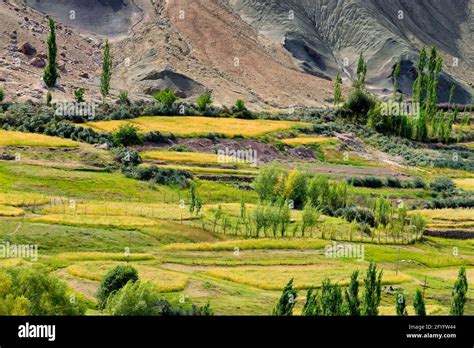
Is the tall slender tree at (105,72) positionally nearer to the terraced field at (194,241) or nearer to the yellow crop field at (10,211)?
the terraced field at (194,241)

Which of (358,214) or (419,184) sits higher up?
(419,184)

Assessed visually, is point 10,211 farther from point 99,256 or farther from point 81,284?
point 81,284

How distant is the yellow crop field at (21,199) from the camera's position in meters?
66.5

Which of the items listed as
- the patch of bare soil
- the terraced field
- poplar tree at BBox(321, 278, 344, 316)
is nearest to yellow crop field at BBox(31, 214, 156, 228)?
the terraced field

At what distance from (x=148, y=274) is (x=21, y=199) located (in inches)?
881

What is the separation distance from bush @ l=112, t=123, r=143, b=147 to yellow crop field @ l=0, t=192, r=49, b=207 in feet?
94.8

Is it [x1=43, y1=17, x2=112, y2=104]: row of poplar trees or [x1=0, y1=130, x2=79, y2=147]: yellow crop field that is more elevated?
[x1=43, y1=17, x2=112, y2=104]: row of poplar trees

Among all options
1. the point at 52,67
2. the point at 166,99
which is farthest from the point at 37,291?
the point at 166,99

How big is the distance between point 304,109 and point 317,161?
4912cm

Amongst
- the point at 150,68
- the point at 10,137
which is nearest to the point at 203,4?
the point at 150,68

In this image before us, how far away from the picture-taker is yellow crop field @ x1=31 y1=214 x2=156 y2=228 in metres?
61.7

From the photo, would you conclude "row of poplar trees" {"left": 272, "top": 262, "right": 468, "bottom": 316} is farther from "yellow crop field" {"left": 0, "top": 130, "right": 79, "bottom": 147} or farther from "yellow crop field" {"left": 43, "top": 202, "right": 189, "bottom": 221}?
"yellow crop field" {"left": 0, "top": 130, "right": 79, "bottom": 147}

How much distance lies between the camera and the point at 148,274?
4988 cm
